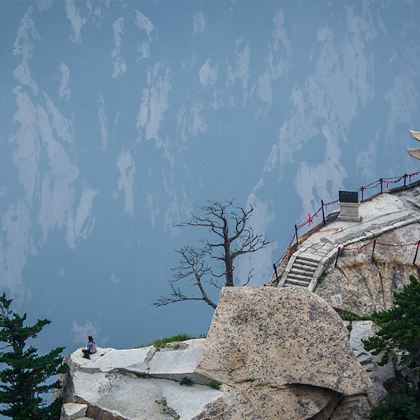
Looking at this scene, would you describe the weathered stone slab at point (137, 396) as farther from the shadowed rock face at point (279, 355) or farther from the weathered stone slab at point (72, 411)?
the shadowed rock face at point (279, 355)

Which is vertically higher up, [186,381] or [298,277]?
[298,277]

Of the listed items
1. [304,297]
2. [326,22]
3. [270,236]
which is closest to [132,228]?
[270,236]

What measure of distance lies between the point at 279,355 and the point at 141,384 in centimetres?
609

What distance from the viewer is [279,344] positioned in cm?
2567

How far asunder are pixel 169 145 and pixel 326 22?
4615 cm

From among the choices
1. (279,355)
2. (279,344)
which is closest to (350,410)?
(279,355)

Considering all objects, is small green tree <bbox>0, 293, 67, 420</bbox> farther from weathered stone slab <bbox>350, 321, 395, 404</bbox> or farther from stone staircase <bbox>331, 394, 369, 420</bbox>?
weathered stone slab <bbox>350, 321, 395, 404</bbox>

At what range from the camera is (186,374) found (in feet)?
84.9

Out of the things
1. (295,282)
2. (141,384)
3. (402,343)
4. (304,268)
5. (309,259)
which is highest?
(309,259)

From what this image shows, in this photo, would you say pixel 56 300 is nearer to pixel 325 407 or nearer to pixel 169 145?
pixel 169 145

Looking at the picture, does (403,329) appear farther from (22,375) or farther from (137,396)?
(22,375)

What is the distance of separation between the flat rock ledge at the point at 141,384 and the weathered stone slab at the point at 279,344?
3.53ft

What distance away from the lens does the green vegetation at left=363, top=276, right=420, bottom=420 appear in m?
24.6

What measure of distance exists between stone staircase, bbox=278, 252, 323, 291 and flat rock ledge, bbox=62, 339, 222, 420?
640cm
